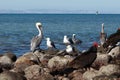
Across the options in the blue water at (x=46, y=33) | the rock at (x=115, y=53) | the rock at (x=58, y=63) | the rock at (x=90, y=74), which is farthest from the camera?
the blue water at (x=46, y=33)

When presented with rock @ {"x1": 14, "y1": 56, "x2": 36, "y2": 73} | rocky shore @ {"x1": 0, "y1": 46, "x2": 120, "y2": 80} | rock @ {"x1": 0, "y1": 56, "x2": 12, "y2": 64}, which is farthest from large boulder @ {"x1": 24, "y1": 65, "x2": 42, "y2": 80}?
rock @ {"x1": 0, "y1": 56, "x2": 12, "y2": 64}

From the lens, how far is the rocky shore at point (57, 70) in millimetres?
14790

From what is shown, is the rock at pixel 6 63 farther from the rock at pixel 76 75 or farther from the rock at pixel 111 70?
the rock at pixel 111 70

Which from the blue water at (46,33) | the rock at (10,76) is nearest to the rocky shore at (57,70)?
the rock at (10,76)

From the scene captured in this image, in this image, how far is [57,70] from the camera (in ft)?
56.3

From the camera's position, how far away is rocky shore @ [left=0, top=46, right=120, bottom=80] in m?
14.8

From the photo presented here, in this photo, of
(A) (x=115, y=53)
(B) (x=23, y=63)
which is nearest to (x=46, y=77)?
(B) (x=23, y=63)

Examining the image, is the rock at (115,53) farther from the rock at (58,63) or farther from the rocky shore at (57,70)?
the rock at (58,63)

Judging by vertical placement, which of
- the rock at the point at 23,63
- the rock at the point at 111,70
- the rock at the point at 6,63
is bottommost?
the rock at the point at 6,63

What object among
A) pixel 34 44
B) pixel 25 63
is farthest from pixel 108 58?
pixel 34 44

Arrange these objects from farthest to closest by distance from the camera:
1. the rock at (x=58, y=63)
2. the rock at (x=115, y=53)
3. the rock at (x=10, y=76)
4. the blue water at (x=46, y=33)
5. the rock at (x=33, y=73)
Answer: the blue water at (x=46, y=33)
the rock at (x=115, y=53)
the rock at (x=58, y=63)
the rock at (x=33, y=73)
the rock at (x=10, y=76)

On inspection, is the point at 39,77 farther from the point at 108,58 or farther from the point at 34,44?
the point at 34,44

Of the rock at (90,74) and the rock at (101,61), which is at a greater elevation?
the rock at (90,74)

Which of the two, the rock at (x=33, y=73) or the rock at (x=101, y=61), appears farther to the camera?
the rock at (x=101, y=61)
